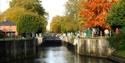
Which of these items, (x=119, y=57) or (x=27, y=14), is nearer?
(x=119, y=57)

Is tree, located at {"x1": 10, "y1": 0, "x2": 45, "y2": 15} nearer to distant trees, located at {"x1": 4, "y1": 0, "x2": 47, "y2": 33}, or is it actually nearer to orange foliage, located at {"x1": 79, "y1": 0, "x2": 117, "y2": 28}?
distant trees, located at {"x1": 4, "y1": 0, "x2": 47, "y2": 33}

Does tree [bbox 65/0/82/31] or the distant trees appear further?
tree [bbox 65/0/82/31]

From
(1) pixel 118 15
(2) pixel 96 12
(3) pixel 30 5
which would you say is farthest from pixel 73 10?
(1) pixel 118 15

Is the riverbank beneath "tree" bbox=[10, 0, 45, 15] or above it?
beneath

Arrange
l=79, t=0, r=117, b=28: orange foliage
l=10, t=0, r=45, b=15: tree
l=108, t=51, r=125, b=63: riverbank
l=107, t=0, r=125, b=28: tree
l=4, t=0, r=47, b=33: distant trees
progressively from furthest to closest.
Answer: l=10, t=0, r=45, b=15: tree
l=4, t=0, r=47, b=33: distant trees
l=79, t=0, r=117, b=28: orange foliage
l=107, t=0, r=125, b=28: tree
l=108, t=51, r=125, b=63: riverbank

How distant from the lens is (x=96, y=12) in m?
91.4

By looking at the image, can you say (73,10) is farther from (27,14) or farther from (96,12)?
(96,12)

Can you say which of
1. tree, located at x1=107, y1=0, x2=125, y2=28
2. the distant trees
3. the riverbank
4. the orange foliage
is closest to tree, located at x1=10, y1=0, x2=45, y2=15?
the distant trees

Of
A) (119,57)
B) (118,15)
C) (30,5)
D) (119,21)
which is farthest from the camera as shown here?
(30,5)

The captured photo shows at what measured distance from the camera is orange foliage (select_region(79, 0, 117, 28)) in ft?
292

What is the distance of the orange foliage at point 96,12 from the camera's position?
3499 inches

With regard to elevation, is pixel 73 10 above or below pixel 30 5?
below

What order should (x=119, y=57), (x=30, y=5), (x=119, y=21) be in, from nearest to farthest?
1. (x=119, y=57)
2. (x=119, y=21)
3. (x=30, y=5)

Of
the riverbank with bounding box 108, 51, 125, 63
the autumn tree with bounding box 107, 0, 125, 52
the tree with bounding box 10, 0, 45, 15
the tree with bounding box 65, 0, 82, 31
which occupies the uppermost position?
the tree with bounding box 10, 0, 45, 15
